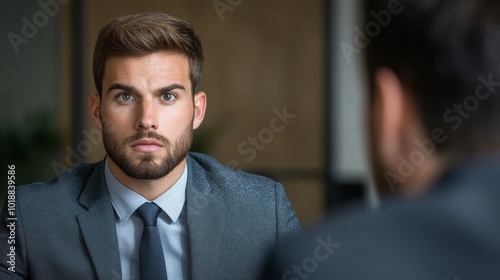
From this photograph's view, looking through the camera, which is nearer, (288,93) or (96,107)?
(96,107)

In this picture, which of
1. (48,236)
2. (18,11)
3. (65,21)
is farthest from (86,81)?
(48,236)

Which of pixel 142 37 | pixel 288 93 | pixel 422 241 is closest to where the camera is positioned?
pixel 422 241

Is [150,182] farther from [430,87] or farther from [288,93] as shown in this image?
[288,93]

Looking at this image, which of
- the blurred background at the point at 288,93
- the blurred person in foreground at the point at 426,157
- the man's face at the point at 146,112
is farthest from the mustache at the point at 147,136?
the blurred background at the point at 288,93

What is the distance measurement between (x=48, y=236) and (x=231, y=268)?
0.56ft

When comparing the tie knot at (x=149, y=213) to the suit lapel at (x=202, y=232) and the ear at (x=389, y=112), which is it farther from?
the ear at (x=389, y=112)

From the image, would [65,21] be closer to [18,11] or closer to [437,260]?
[18,11]

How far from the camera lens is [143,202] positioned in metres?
0.78

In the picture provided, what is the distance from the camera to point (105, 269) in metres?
0.74

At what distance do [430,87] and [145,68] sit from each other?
42cm

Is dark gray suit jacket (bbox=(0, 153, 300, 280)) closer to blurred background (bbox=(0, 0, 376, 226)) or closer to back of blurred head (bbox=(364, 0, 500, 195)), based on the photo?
back of blurred head (bbox=(364, 0, 500, 195))

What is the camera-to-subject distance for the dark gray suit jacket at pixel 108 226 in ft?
2.49

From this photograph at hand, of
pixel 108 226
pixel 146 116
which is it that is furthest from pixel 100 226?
pixel 146 116

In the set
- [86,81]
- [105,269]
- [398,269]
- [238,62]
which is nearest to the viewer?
[398,269]
